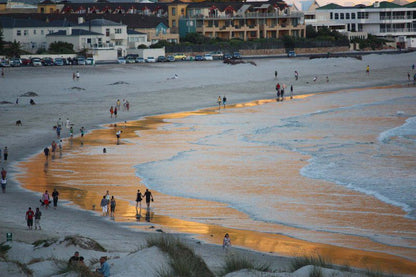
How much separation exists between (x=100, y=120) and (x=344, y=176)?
2063 cm

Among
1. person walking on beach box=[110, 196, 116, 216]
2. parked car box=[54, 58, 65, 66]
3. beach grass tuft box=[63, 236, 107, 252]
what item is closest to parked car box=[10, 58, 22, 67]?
parked car box=[54, 58, 65, 66]

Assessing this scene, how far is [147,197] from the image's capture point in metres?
23.6

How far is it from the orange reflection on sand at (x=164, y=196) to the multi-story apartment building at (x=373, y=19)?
88.7 metres

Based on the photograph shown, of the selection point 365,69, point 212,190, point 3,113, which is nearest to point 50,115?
point 3,113

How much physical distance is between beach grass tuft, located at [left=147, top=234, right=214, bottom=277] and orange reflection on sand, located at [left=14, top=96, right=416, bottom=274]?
5111 mm

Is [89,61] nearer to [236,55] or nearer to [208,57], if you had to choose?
[208,57]

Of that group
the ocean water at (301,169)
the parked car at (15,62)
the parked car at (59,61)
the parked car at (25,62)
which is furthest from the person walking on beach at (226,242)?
the parked car at (25,62)

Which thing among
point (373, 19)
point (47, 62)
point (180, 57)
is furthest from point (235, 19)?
point (47, 62)

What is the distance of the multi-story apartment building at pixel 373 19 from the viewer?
121125mm

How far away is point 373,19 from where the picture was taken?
122m

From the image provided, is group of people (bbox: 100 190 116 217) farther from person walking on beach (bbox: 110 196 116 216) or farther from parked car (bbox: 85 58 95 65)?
parked car (bbox: 85 58 95 65)

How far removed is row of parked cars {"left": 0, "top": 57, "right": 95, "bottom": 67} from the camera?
67.1 metres

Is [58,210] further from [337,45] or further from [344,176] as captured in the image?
[337,45]

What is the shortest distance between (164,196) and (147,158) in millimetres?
7114
